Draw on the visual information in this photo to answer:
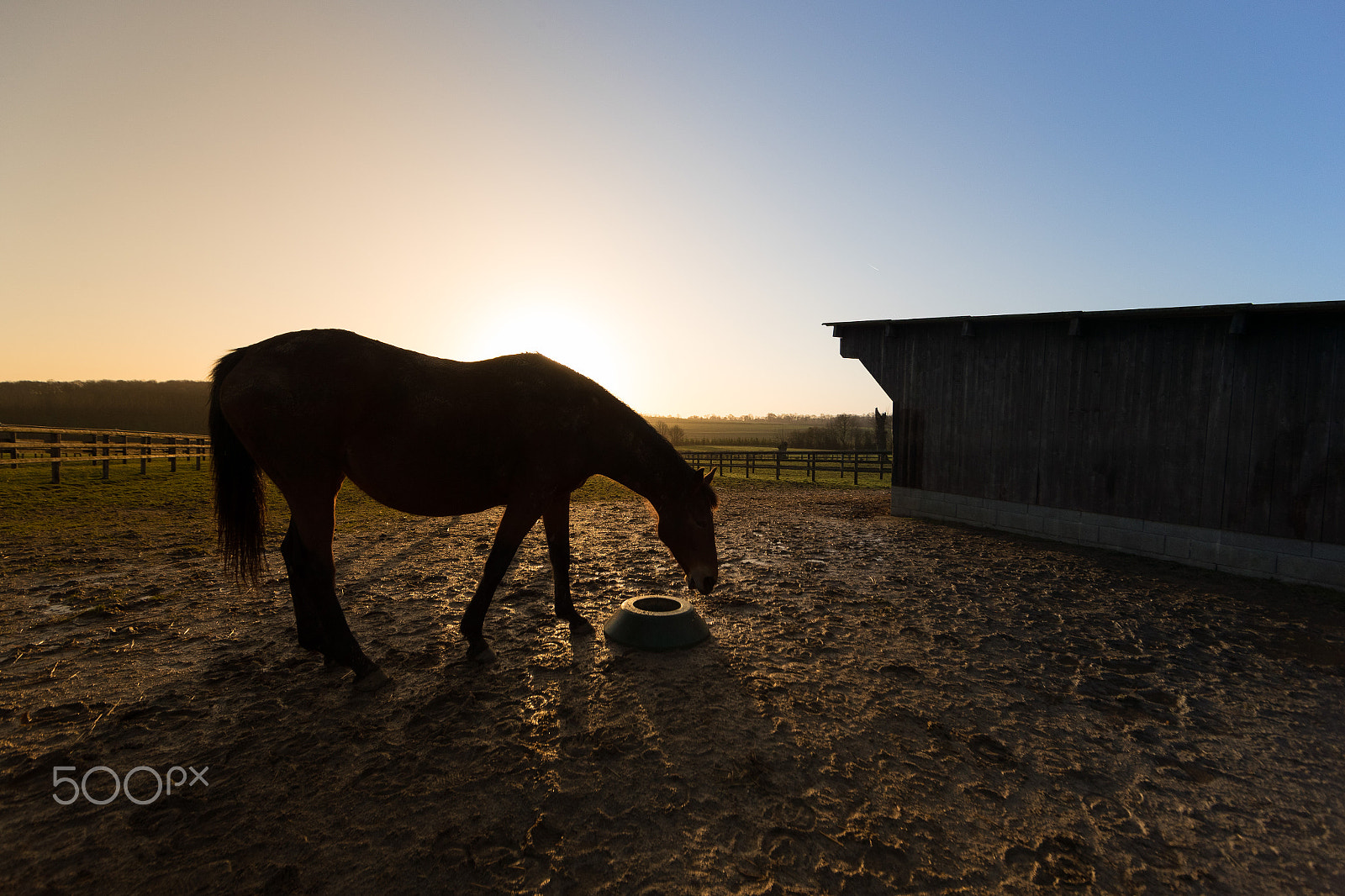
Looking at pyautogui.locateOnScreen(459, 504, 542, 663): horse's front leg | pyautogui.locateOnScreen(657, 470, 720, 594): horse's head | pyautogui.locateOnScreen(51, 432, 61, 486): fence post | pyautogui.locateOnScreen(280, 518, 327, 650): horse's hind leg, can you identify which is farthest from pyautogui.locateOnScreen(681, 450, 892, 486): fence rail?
pyautogui.locateOnScreen(280, 518, 327, 650): horse's hind leg

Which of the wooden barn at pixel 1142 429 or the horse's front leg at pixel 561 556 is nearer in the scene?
the horse's front leg at pixel 561 556

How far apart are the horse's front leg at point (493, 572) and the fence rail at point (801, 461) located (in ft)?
66.9

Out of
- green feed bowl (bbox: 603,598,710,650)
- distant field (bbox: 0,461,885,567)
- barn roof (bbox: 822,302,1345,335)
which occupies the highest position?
barn roof (bbox: 822,302,1345,335)

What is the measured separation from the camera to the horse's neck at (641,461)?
5293 mm

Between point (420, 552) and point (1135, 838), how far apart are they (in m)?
8.39

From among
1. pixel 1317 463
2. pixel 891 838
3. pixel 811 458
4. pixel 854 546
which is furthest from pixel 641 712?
pixel 811 458

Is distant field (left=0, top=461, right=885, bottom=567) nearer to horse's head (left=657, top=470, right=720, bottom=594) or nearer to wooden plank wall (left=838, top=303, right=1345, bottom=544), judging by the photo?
horse's head (left=657, top=470, right=720, bottom=594)

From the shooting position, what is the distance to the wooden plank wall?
775cm

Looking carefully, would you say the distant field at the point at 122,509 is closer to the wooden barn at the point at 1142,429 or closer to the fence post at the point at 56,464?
the fence post at the point at 56,464

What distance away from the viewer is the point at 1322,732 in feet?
12.3

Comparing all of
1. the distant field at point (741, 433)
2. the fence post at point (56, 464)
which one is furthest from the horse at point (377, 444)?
the distant field at point (741, 433)

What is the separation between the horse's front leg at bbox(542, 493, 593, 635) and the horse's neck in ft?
1.86

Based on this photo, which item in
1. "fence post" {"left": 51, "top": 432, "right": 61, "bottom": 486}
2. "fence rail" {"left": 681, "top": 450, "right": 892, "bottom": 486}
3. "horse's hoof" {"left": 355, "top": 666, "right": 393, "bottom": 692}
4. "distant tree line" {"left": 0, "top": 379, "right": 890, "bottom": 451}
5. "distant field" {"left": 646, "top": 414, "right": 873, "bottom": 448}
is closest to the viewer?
"horse's hoof" {"left": 355, "top": 666, "right": 393, "bottom": 692}

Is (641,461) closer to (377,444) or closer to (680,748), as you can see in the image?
(377,444)
